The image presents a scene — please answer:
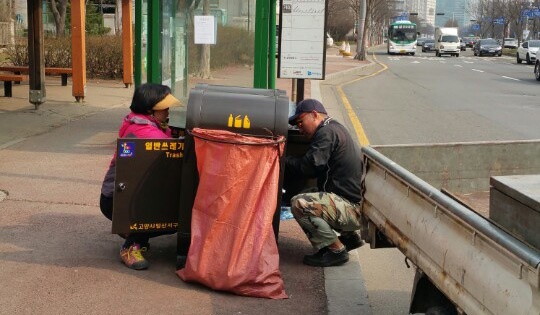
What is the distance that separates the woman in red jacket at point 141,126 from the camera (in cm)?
537

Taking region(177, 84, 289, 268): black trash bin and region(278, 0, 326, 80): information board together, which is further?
region(278, 0, 326, 80): information board

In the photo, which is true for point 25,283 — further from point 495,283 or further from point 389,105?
point 389,105

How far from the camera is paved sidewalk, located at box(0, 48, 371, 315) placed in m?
4.66

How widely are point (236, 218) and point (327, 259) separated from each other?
3.47 feet

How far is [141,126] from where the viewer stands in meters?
5.38

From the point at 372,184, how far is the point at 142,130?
1.80m

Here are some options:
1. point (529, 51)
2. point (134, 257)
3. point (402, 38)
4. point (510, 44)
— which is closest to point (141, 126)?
point (134, 257)

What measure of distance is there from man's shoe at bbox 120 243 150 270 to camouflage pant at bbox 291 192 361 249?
3.72 ft

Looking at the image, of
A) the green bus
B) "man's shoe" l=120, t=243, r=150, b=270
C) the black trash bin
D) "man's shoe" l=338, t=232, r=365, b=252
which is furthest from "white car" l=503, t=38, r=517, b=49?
"man's shoe" l=120, t=243, r=150, b=270

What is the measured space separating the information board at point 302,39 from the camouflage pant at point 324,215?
4.35 metres

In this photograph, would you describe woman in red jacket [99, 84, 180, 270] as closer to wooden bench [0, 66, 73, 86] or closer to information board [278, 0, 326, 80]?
information board [278, 0, 326, 80]

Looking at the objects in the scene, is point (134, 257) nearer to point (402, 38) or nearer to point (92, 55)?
point (92, 55)

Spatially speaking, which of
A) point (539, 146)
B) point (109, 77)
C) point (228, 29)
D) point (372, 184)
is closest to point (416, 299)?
point (372, 184)

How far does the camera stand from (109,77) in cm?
2181
